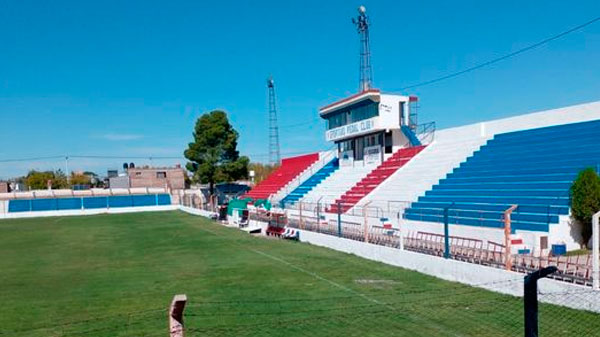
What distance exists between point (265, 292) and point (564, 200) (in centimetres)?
955

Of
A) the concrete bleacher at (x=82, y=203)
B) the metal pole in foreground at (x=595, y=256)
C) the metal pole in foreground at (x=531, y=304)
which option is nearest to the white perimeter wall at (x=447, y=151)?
the metal pole in foreground at (x=595, y=256)

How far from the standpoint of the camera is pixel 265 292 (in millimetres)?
10234

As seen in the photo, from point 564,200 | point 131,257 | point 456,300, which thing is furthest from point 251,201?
point 456,300

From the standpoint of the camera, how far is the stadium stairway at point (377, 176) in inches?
1056

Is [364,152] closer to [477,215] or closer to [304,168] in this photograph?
[304,168]

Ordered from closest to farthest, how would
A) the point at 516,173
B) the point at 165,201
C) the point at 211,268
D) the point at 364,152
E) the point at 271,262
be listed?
the point at 211,268 → the point at 271,262 → the point at 516,173 → the point at 364,152 → the point at 165,201

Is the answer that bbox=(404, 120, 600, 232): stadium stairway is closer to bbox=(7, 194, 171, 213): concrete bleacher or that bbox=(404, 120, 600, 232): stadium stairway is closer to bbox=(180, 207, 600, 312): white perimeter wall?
bbox=(180, 207, 600, 312): white perimeter wall

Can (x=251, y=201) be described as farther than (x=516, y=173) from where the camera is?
Yes

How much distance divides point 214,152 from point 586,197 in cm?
4931

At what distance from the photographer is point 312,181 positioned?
37844 mm

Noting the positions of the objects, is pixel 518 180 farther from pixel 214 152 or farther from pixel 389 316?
pixel 214 152

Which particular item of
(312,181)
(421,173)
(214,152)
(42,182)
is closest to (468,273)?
(421,173)

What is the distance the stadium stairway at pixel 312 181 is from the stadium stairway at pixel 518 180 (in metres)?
14.9

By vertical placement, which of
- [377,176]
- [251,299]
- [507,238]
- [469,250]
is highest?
[377,176]
